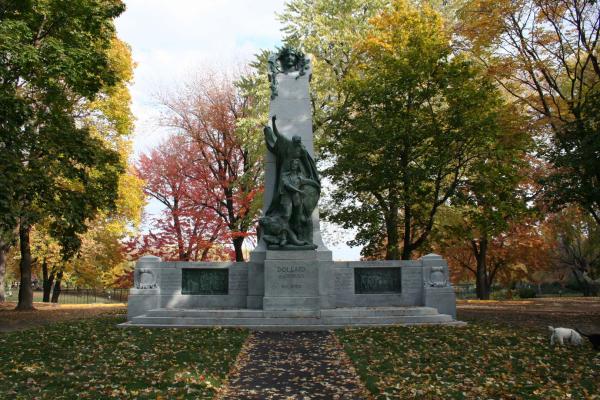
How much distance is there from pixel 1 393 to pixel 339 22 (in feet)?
72.4

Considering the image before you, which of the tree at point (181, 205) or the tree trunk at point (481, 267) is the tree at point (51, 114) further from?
the tree trunk at point (481, 267)

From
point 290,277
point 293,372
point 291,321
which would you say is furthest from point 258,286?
point 293,372

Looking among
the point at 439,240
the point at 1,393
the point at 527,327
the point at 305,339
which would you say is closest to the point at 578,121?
the point at 527,327

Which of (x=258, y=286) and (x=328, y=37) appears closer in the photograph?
(x=258, y=286)

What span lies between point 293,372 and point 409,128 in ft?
47.0

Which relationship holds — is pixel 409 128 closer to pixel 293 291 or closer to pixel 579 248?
pixel 293 291

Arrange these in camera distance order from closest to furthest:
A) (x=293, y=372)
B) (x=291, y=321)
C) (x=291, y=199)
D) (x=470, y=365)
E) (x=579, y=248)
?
(x=293, y=372) < (x=470, y=365) < (x=291, y=321) < (x=291, y=199) < (x=579, y=248)

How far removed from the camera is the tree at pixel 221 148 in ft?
88.2

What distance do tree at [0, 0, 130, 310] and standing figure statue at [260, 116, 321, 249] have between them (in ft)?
20.2

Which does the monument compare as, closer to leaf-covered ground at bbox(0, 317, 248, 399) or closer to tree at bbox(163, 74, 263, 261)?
leaf-covered ground at bbox(0, 317, 248, 399)

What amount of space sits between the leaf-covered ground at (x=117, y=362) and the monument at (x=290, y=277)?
2.23 metres

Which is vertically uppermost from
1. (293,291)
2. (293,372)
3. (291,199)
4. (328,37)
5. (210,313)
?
(328,37)

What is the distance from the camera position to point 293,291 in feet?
43.8

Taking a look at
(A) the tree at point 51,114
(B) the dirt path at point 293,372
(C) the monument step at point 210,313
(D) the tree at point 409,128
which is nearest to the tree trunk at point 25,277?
(A) the tree at point 51,114
